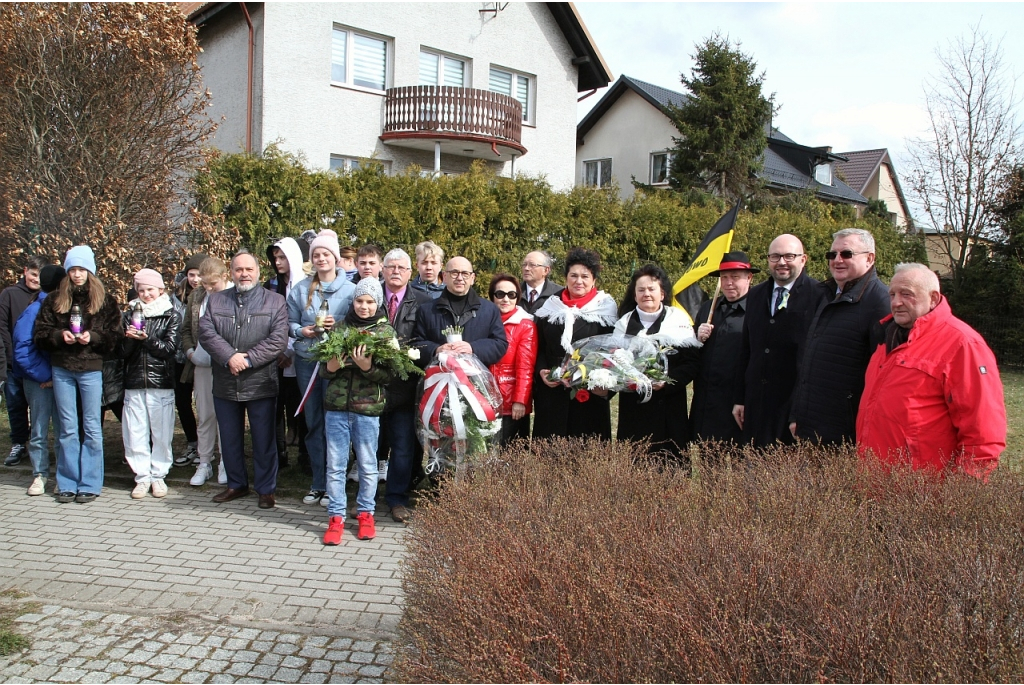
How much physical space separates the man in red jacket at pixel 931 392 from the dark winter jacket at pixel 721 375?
1.44 m

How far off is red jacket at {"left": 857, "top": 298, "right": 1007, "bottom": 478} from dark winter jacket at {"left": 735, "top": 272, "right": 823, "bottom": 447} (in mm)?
1055

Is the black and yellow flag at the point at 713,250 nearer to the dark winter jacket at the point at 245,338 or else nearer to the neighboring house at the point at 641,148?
the dark winter jacket at the point at 245,338

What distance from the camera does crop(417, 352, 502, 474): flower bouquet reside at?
5738 millimetres

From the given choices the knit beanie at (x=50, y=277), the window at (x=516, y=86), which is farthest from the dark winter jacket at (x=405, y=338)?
the window at (x=516, y=86)

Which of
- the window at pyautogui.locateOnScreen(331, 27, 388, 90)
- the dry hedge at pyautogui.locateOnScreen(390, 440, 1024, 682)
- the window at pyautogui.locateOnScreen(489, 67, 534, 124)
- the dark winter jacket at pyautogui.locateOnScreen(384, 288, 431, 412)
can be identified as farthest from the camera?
the window at pyautogui.locateOnScreen(489, 67, 534, 124)

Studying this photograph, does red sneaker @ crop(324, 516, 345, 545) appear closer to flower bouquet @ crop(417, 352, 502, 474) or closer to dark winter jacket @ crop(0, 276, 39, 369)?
flower bouquet @ crop(417, 352, 502, 474)

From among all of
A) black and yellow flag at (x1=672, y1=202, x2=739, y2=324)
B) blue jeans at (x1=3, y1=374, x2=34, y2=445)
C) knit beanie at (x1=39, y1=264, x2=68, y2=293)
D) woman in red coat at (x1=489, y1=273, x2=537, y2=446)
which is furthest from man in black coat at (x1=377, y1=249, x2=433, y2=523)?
blue jeans at (x1=3, y1=374, x2=34, y2=445)

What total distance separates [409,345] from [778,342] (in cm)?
277

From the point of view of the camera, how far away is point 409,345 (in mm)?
6270

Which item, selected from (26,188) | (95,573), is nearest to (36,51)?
(26,188)

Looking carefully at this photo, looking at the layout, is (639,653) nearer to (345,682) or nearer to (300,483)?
(345,682)

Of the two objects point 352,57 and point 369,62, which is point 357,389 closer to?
point 352,57

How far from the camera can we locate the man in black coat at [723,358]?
19.2ft

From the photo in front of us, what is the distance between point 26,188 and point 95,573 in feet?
26.6
